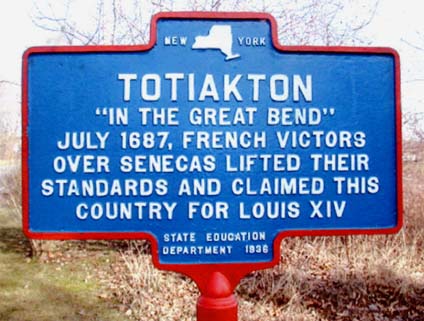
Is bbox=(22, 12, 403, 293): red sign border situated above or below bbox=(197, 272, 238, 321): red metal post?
above

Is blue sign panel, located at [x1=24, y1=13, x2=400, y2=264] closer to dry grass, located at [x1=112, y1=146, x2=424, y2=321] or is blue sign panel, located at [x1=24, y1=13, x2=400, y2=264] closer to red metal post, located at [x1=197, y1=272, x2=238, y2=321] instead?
red metal post, located at [x1=197, y1=272, x2=238, y2=321]

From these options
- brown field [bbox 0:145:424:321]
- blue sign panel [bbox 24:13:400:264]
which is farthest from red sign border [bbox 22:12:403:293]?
brown field [bbox 0:145:424:321]

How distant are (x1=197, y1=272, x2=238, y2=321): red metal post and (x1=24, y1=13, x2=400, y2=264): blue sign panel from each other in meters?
0.10

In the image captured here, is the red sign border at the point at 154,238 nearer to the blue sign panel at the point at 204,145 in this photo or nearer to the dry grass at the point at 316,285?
the blue sign panel at the point at 204,145

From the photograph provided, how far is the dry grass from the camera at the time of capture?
5148 mm

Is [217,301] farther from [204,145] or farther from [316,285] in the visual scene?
[316,285]

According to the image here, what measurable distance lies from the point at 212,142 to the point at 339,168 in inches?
22.8

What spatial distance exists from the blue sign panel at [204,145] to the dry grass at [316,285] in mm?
2836

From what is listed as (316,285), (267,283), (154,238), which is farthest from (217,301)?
(316,285)

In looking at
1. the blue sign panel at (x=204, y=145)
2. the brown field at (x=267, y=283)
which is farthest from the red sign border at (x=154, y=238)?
the brown field at (x=267, y=283)

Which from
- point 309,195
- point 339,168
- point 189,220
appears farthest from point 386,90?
point 189,220

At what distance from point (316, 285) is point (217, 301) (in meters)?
3.78

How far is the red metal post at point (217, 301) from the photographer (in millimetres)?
2273

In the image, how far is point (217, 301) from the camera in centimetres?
228
